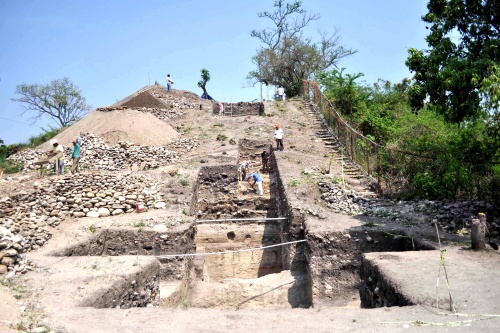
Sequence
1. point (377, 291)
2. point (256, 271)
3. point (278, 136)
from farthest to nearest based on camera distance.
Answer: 1. point (278, 136)
2. point (256, 271)
3. point (377, 291)

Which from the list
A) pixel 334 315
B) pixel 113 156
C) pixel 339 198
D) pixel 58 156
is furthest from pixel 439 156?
pixel 113 156

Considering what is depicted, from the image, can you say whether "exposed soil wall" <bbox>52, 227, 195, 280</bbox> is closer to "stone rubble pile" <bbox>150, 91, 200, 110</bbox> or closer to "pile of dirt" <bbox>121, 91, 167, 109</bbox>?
"pile of dirt" <bbox>121, 91, 167, 109</bbox>

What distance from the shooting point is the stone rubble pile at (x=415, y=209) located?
30.5 ft

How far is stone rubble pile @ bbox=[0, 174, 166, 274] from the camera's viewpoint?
359 inches

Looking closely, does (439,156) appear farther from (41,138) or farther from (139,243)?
(41,138)

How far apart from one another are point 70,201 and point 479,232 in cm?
1000

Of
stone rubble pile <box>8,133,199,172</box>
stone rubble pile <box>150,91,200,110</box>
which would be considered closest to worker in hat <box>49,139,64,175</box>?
stone rubble pile <box>8,133,199,172</box>

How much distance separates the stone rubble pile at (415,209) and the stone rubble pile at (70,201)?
5.18m

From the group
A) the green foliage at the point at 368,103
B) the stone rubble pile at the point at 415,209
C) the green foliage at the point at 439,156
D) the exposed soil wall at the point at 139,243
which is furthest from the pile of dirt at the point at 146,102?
the exposed soil wall at the point at 139,243

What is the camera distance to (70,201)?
438 inches

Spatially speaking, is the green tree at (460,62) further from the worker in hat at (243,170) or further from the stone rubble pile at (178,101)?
the stone rubble pile at (178,101)

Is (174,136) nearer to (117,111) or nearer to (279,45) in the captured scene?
(117,111)

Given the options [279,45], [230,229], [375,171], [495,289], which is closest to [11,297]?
[495,289]

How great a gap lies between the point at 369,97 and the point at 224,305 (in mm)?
15069
